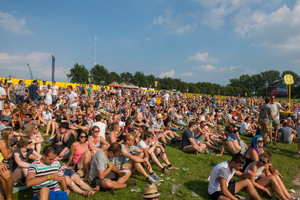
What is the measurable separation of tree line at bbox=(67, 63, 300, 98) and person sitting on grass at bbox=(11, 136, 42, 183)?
5838cm

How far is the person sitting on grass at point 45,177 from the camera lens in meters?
2.95

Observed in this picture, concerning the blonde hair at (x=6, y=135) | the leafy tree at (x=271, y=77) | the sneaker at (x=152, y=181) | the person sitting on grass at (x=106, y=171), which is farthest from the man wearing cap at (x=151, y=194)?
the leafy tree at (x=271, y=77)

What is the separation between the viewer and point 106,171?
3.84 m

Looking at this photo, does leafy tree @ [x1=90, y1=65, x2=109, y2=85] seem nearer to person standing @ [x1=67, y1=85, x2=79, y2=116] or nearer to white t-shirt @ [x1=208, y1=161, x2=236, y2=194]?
person standing @ [x1=67, y1=85, x2=79, y2=116]

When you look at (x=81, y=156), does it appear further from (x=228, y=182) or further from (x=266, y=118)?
(x=266, y=118)

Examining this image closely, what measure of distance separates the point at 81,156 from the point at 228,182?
3.57 m

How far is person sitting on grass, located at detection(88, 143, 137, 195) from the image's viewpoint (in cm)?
385

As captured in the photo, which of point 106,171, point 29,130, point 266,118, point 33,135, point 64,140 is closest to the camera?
point 106,171

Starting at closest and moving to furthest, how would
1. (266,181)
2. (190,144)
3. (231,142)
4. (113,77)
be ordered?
1. (266,181)
2. (231,142)
3. (190,144)
4. (113,77)

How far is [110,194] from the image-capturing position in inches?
152

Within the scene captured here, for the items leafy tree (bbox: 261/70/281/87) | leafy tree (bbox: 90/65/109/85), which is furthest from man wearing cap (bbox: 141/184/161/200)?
leafy tree (bbox: 261/70/281/87)

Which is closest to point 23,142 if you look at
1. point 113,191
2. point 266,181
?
point 113,191

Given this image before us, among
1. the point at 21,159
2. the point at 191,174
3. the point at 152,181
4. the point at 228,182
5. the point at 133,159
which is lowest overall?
the point at 191,174

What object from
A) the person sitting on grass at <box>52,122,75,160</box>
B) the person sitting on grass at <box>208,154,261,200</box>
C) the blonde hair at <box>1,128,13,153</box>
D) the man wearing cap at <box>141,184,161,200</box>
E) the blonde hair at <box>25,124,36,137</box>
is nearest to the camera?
the man wearing cap at <box>141,184,161,200</box>
